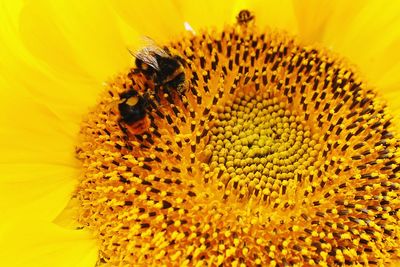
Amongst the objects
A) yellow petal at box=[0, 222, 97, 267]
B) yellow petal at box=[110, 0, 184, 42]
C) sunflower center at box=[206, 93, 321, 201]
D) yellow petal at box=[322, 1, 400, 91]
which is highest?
yellow petal at box=[322, 1, 400, 91]

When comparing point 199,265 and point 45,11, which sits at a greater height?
point 45,11

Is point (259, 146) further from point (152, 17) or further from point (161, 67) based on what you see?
point (152, 17)

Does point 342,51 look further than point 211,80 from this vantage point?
Yes

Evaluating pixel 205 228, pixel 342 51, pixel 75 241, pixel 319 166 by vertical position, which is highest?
pixel 342 51

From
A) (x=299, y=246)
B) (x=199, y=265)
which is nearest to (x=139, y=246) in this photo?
(x=199, y=265)

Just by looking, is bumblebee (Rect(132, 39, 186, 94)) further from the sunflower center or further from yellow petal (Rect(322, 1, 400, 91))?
yellow petal (Rect(322, 1, 400, 91))

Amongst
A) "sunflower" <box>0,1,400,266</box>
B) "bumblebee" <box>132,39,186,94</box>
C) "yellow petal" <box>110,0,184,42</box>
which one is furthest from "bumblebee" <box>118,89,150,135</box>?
"yellow petal" <box>110,0,184,42</box>

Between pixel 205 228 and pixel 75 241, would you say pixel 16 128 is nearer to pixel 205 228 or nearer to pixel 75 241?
pixel 75 241

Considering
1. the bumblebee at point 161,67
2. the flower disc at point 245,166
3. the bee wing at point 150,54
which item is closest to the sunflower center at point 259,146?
the flower disc at point 245,166
